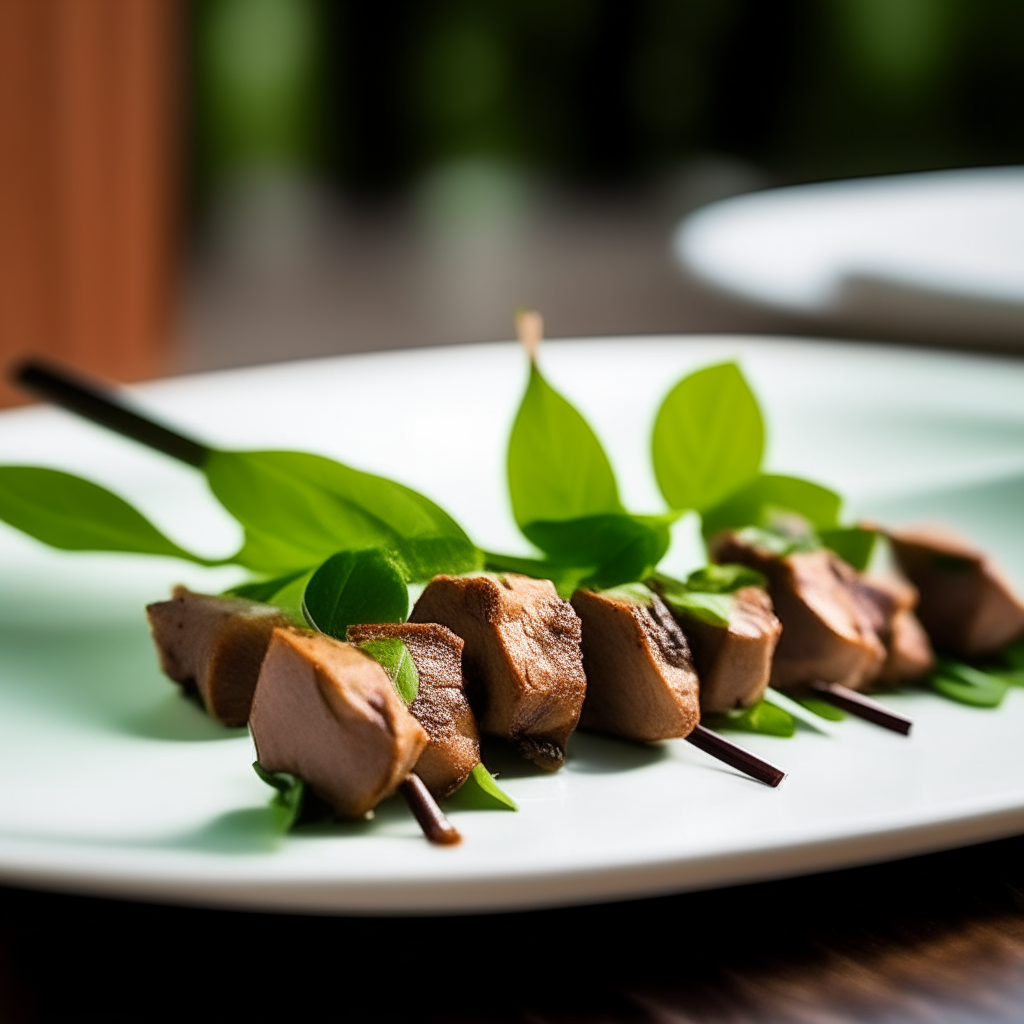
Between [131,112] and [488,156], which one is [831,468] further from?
[488,156]

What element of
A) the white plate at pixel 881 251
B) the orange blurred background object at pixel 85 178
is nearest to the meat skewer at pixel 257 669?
the white plate at pixel 881 251

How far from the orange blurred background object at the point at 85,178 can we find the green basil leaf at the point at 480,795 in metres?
4.05

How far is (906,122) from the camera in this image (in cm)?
776

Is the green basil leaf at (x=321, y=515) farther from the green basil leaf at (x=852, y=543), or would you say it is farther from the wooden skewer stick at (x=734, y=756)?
the green basil leaf at (x=852, y=543)

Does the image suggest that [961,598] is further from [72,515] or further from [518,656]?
[72,515]

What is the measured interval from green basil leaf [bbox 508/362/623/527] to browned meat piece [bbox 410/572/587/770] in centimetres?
17

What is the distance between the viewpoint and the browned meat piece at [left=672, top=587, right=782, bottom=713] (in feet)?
3.76

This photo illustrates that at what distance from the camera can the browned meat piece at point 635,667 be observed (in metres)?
1.10

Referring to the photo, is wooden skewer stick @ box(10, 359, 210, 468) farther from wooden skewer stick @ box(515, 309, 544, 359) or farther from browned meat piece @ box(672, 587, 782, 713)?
browned meat piece @ box(672, 587, 782, 713)

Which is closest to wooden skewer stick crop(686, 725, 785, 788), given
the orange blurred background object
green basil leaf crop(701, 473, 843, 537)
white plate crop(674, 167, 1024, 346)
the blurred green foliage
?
green basil leaf crop(701, 473, 843, 537)

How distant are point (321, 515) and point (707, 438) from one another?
1.25ft

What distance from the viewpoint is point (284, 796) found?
0.96 meters

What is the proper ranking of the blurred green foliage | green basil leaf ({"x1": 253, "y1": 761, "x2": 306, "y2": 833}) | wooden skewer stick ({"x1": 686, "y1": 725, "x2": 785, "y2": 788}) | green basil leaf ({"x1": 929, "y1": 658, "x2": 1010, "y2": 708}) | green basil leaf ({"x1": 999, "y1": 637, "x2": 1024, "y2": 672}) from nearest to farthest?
1. green basil leaf ({"x1": 253, "y1": 761, "x2": 306, "y2": 833})
2. wooden skewer stick ({"x1": 686, "y1": 725, "x2": 785, "y2": 788})
3. green basil leaf ({"x1": 929, "y1": 658, "x2": 1010, "y2": 708})
4. green basil leaf ({"x1": 999, "y1": 637, "x2": 1024, "y2": 672})
5. the blurred green foliage

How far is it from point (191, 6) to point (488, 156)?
1949 millimetres
